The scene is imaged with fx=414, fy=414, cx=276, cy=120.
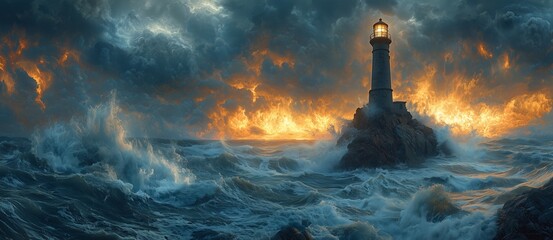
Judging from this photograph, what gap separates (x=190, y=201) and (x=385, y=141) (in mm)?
19567

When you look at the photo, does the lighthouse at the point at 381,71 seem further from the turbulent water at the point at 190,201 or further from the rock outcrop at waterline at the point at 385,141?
the turbulent water at the point at 190,201

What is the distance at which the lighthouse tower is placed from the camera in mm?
33438

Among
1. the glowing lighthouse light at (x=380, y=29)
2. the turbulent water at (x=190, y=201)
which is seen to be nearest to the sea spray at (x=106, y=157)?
the turbulent water at (x=190, y=201)

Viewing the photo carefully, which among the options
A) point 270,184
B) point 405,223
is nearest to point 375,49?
point 270,184

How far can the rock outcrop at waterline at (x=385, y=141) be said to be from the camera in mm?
29719

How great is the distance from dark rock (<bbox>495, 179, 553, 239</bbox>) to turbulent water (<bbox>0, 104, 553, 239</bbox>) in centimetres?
55

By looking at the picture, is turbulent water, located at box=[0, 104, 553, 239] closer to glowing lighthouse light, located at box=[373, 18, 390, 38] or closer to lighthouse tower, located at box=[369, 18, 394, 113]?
lighthouse tower, located at box=[369, 18, 394, 113]

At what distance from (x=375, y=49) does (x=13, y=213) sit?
29.0m

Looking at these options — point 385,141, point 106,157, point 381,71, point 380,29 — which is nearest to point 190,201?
point 106,157

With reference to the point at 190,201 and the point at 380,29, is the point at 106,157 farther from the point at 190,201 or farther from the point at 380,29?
the point at 380,29

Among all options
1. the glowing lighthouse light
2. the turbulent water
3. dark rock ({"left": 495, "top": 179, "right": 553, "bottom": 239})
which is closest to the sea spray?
the turbulent water

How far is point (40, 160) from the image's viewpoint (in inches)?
658

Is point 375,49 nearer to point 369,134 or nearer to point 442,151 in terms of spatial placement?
point 369,134

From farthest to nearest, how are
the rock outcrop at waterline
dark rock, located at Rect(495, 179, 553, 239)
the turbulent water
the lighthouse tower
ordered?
the lighthouse tower
the rock outcrop at waterline
the turbulent water
dark rock, located at Rect(495, 179, 553, 239)
